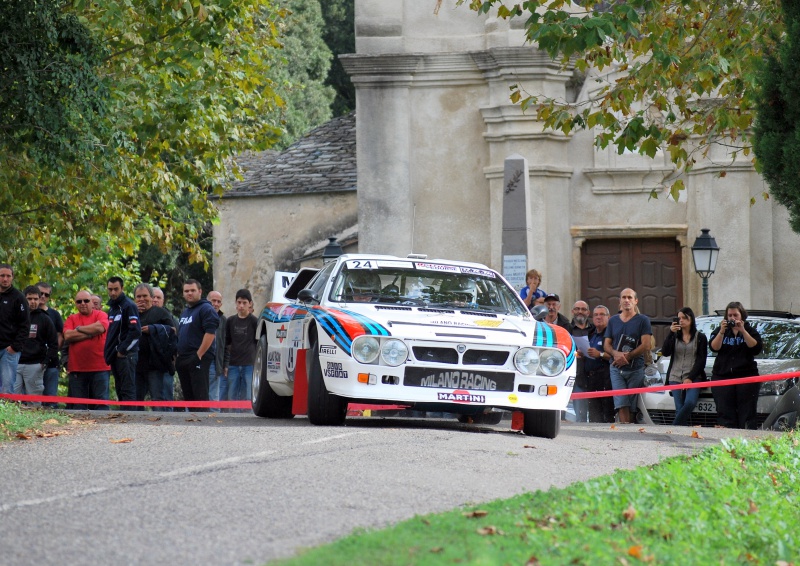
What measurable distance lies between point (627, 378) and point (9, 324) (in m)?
7.55

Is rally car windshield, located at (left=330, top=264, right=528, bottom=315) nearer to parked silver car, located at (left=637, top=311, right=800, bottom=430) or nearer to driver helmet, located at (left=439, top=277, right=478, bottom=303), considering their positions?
driver helmet, located at (left=439, top=277, right=478, bottom=303)

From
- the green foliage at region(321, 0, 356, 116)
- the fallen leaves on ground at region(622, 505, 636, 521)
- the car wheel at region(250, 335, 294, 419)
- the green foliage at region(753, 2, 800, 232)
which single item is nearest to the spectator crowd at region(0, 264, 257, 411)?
the car wheel at region(250, 335, 294, 419)

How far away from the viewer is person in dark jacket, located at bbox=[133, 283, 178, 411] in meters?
17.3

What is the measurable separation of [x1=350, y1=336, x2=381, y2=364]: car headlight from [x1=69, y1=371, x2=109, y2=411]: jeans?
668 cm

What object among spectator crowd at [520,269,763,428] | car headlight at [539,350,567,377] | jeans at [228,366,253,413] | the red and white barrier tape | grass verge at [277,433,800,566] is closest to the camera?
grass verge at [277,433,800,566]

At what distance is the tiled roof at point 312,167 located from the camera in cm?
3441

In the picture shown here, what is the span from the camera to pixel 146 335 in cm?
1734

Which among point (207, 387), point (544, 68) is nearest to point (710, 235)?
point (544, 68)

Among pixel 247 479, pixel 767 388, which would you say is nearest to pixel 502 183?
pixel 767 388

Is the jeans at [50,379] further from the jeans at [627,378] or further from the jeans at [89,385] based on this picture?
the jeans at [627,378]

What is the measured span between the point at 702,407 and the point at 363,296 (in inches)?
210

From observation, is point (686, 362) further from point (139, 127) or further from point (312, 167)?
point (312, 167)

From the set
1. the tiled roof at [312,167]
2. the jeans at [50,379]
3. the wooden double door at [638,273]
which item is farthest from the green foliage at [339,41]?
the jeans at [50,379]

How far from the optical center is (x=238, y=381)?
18.3m
